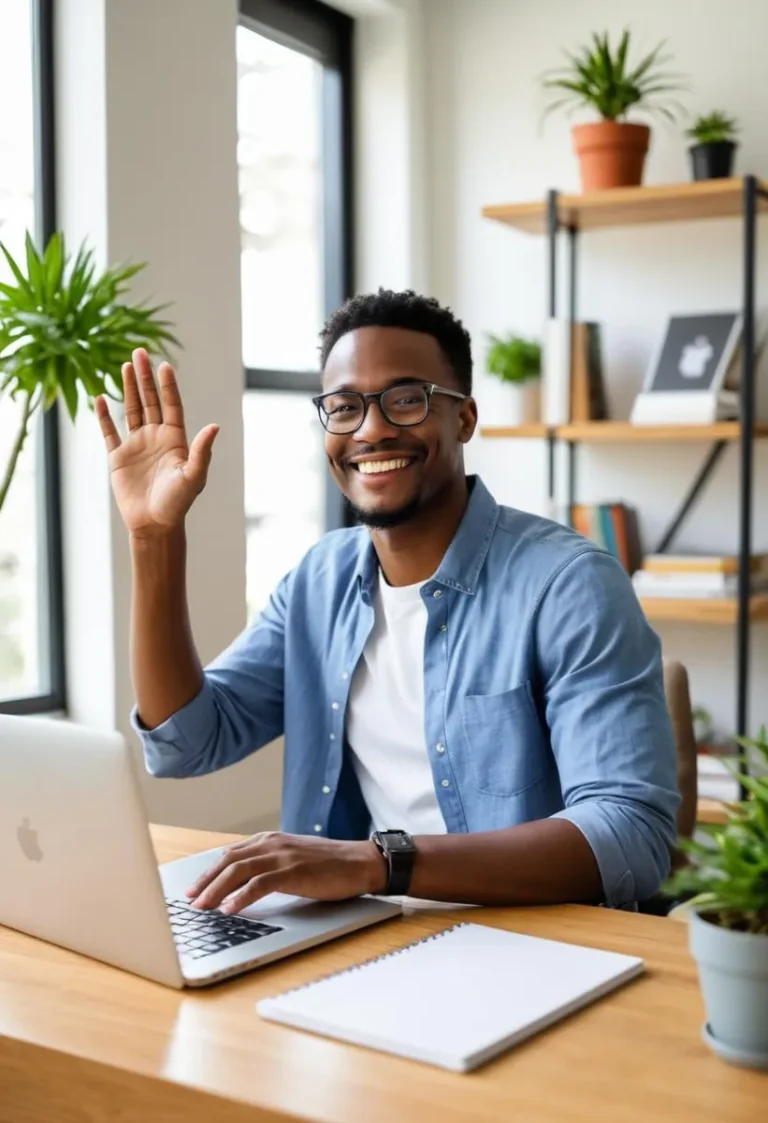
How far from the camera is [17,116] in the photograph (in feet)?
9.10

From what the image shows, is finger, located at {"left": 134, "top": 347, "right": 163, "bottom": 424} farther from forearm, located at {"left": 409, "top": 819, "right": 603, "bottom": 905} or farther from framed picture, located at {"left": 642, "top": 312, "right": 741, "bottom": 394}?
framed picture, located at {"left": 642, "top": 312, "right": 741, "bottom": 394}

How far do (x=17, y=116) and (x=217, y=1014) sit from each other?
2217mm

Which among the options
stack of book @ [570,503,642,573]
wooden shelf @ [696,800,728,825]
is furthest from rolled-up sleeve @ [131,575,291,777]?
stack of book @ [570,503,642,573]

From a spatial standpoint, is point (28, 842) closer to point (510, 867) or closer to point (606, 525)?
point (510, 867)

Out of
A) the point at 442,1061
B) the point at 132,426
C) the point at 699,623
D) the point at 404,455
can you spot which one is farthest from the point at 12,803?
the point at 699,623

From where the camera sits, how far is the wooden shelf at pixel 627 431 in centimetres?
316

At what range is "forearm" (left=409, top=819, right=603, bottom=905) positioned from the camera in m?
1.32

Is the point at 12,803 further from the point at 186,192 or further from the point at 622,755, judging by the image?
the point at 186,192

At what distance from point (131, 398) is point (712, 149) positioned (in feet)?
6.80

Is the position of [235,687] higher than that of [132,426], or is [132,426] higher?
[132,426]

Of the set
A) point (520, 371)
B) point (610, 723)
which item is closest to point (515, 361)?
point (520, 371)

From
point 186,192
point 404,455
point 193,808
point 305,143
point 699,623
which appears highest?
point 305,143

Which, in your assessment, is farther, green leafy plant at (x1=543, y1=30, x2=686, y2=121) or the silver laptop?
green leafy plant at (x1=543, y1=30, x2=686, y2=121)

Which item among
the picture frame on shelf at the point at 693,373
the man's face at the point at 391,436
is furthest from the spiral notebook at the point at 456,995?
the picture frame on shelf at the point at 693,373
